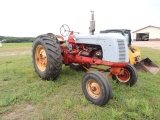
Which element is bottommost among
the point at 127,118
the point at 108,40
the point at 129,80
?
the point at 127,118

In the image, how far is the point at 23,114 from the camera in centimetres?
316

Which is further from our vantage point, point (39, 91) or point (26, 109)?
point (39, 91)

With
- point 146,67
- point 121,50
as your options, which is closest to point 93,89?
point 121,50

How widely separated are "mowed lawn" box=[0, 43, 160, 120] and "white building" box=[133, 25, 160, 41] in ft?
134

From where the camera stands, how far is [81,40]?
→ 446 centimetres

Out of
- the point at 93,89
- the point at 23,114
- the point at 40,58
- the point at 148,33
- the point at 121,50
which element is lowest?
the point at 23,114

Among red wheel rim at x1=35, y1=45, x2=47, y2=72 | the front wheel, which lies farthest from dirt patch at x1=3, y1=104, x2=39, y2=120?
the front wheel

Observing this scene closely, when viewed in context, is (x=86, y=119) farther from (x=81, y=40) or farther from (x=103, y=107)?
(x=81, y=40)

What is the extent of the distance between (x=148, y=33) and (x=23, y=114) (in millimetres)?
46347

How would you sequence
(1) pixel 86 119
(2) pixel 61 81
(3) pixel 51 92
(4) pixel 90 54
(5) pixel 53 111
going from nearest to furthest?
1. (1) pixel 86 119
2. (5) pixel 53 111
3. (3) pixel 51 92
4. (4) pixel 90 54
5. (2) pixel 61 81

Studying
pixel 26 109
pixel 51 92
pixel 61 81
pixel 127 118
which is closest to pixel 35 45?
pixel 61 81

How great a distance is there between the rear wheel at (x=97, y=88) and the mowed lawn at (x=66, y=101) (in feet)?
0.40

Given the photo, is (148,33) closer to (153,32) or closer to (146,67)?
(153,32)

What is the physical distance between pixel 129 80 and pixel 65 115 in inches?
82.8
